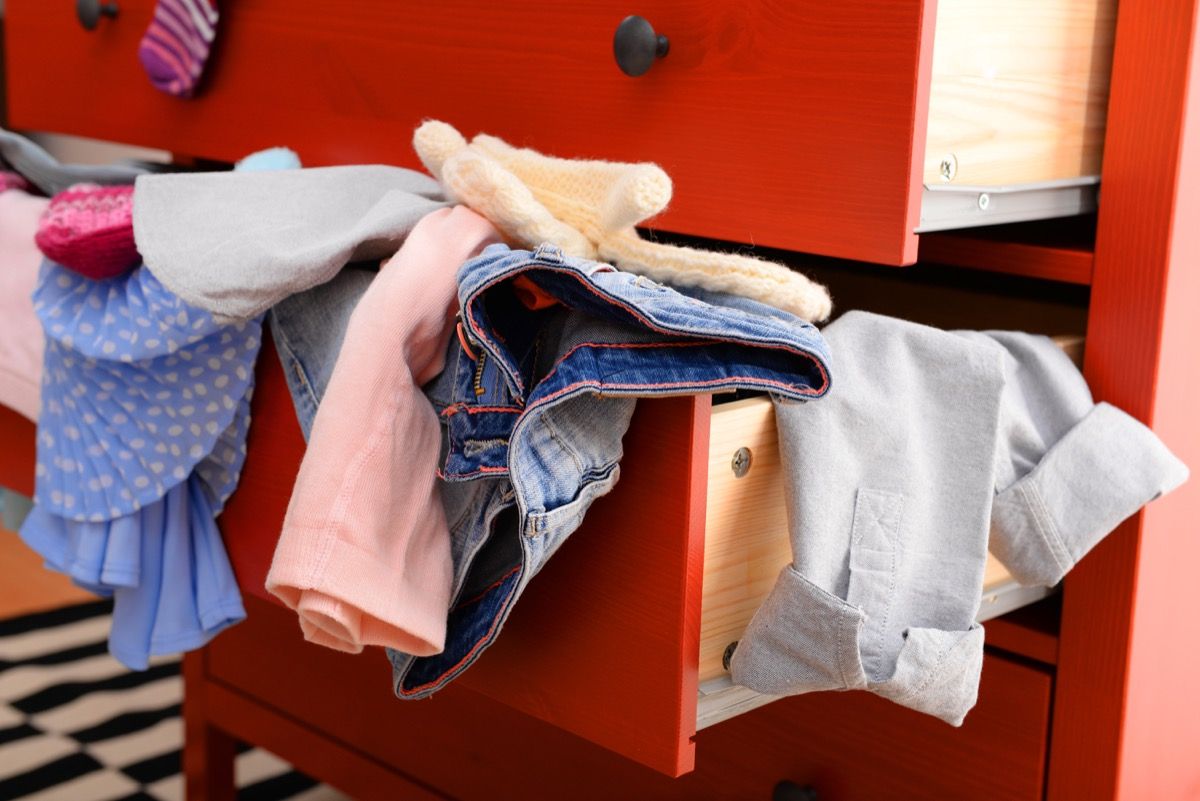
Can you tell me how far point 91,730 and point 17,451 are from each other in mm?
722

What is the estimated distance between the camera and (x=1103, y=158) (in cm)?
81

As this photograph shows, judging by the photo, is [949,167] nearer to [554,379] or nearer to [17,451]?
[554,379]

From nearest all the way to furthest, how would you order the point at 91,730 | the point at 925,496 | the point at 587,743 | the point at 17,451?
the point at 925,496 → the point at 17,451 → the point at 587,743 → the point at 91,730

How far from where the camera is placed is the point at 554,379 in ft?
1.87

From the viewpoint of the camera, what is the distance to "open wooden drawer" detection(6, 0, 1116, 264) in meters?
0.67

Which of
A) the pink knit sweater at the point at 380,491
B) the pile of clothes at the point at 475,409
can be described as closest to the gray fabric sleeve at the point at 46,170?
the pile of clothes at the point at 475,409

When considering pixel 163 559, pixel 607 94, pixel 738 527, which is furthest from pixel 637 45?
pixel 163 559

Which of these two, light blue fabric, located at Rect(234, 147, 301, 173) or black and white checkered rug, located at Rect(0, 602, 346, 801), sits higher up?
light blue fabric, located at Rect(234, 147, 301, 173)

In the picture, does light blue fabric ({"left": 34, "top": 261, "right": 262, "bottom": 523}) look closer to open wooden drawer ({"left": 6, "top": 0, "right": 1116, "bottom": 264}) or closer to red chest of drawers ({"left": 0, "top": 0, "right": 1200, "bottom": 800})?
red chest of drawers ({"left": 0, "top": 0, "right": 1200, "bottom": 800})

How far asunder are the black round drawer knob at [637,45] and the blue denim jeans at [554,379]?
177 mm

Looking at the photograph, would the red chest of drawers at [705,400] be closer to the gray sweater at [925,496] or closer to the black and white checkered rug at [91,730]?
the gray sweater at [925,496]

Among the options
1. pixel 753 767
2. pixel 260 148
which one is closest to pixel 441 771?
pixel 753 767

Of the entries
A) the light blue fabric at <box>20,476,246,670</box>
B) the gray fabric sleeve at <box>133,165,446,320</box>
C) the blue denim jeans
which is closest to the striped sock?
the gray fabric sleeve at <box>133,165,446,320</box>

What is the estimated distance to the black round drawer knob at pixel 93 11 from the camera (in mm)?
1138
